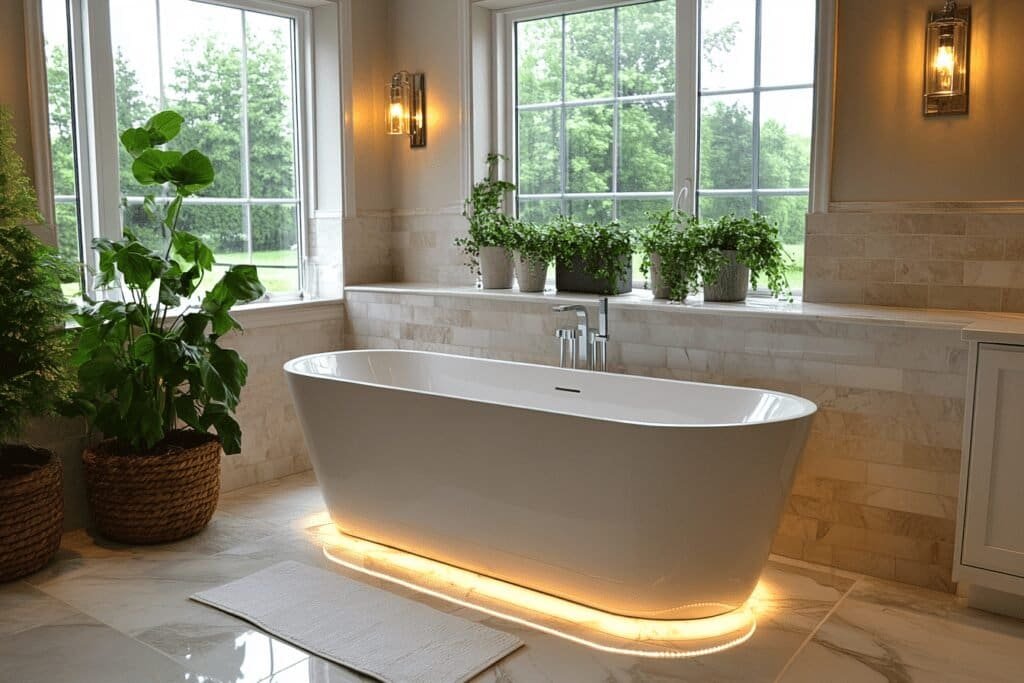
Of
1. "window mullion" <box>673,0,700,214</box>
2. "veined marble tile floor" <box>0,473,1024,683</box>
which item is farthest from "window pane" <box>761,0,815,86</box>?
"veined marble tile floor" <box>0,473,1024,683</box>

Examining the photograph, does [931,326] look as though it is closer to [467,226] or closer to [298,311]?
[467,226]

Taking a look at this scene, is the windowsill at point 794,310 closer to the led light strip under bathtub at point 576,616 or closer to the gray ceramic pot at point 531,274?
the gray ceramic pot at point 531,274

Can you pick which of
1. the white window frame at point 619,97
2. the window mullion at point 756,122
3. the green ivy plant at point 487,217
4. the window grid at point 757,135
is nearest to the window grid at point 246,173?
the green ivy plant at point 487,217

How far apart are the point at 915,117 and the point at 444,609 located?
244 cm

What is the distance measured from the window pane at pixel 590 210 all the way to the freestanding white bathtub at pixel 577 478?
101cm

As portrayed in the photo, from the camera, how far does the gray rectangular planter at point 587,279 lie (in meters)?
4.11

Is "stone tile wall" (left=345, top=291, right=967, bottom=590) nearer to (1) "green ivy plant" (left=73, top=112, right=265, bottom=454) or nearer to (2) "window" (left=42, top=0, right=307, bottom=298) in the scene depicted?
(1) "green ivy plant" (left=73, top=112, right=265, bottom=454)

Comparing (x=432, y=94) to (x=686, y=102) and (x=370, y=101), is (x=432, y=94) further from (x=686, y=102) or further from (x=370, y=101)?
(x=686, y=102)

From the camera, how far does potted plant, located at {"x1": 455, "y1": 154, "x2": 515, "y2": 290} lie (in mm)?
4418

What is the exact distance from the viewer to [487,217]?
4.50 metres

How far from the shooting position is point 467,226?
4812mm

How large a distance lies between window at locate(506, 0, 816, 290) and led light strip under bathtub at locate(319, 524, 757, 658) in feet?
5.44

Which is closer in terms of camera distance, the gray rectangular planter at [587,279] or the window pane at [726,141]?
the window pane at [726,141]

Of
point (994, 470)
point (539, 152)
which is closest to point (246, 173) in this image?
point (539, 152)
